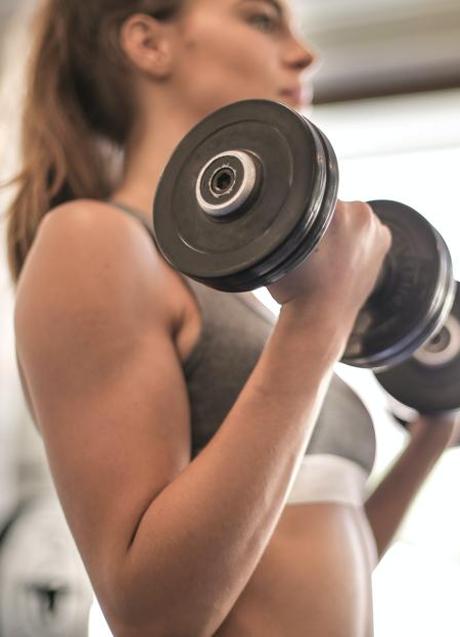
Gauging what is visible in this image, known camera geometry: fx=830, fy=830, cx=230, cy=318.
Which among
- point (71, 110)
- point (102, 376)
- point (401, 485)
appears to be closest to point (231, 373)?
point (102, 376)

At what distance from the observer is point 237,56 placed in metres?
0.88

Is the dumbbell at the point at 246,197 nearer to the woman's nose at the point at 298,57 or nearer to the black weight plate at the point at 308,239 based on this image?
the black weight plate at the point at 308,239

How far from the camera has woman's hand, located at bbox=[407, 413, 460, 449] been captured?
3.09ft

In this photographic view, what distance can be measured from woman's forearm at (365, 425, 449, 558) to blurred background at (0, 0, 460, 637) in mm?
15

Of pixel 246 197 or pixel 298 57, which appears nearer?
pixel 246 197

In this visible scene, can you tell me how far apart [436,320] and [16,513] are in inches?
27.9

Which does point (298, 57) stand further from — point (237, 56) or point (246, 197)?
point (246, 197)

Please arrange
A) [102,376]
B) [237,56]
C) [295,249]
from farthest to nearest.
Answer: [237,56] → [102,376] → [295,249]

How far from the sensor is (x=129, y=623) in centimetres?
60

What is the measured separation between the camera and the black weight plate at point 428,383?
3.05 ft

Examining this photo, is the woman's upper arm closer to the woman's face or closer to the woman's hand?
the woman's face

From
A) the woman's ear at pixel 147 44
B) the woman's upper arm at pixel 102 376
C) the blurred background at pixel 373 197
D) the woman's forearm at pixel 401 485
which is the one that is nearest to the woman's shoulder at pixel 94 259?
the woman's upper arm at pixel 102 376

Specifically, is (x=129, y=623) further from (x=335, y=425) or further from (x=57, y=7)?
(x=57, y=7)

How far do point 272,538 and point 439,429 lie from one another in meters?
→ 0.33
